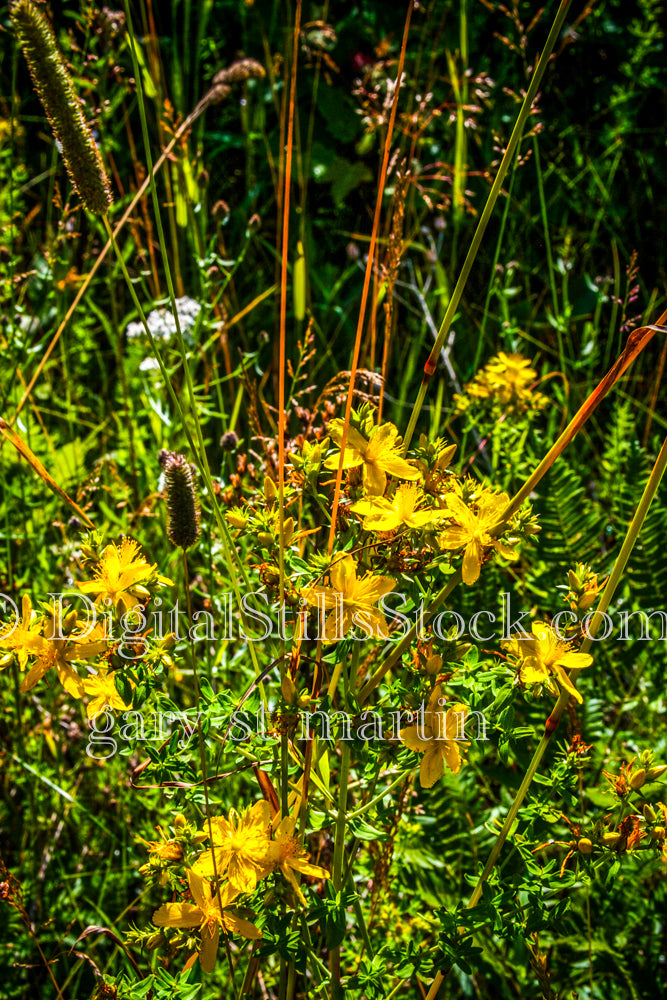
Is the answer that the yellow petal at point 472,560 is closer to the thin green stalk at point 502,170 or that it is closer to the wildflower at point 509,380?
the thin green stalk at point 502,170

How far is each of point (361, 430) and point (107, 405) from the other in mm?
1538

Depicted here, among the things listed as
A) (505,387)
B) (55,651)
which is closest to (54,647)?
(55,651)

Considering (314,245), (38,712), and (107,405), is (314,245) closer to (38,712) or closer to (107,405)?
(107,405)

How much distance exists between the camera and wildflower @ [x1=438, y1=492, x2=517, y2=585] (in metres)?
0.82

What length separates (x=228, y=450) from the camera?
1.46 m

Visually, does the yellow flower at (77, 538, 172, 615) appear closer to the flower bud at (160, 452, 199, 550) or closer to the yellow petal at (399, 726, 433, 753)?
the flower bud at (160, 452, 199, 550)

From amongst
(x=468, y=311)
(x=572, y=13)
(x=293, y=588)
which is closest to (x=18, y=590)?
(x=293, y=588)

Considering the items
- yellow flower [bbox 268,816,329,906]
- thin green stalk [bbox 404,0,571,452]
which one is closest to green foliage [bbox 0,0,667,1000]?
yellow flower [bbox 268,816,329,906]

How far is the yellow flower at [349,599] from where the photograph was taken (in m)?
0.79

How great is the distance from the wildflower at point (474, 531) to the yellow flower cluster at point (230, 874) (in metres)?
0.31

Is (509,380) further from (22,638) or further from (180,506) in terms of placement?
(22,638)

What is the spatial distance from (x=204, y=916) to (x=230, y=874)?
0.05 metres

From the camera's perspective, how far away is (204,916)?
792 millimetres

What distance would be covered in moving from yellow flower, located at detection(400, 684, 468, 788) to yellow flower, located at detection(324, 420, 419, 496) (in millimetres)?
220
